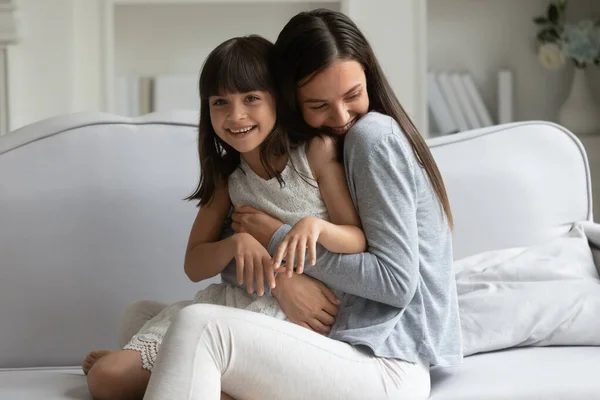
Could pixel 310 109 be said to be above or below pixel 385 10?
below

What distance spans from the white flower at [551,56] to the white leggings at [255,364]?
2460mm

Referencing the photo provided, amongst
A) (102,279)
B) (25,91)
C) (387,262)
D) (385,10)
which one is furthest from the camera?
(385,10)

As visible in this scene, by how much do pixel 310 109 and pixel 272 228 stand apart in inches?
7.7

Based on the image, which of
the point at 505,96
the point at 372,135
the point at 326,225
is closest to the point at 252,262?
the point at 326,225

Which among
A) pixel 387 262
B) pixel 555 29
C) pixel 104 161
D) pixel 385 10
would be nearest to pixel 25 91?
pixel 385 10

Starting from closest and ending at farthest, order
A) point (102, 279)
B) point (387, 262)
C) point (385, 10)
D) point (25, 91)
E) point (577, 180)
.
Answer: point (387, 262)
point (102, 279)
point (577, 180)
point (25, 91)
point (385, 10)

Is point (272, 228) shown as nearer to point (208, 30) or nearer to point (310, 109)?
point (310, 109)

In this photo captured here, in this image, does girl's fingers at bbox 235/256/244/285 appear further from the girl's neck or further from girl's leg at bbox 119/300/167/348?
girl's leg at bbox 119/300/167/348

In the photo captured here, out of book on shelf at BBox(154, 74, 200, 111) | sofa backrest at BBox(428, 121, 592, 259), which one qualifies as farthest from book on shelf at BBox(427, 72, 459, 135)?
sofa backrest at BBox(428, 121, 592, 259)

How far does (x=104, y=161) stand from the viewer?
182 cm

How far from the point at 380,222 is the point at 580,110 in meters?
2.40

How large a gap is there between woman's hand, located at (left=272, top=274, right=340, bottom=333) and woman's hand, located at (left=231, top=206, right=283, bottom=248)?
71 mm

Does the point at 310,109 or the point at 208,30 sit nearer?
the point at 310,109

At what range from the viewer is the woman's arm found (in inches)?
53.0
